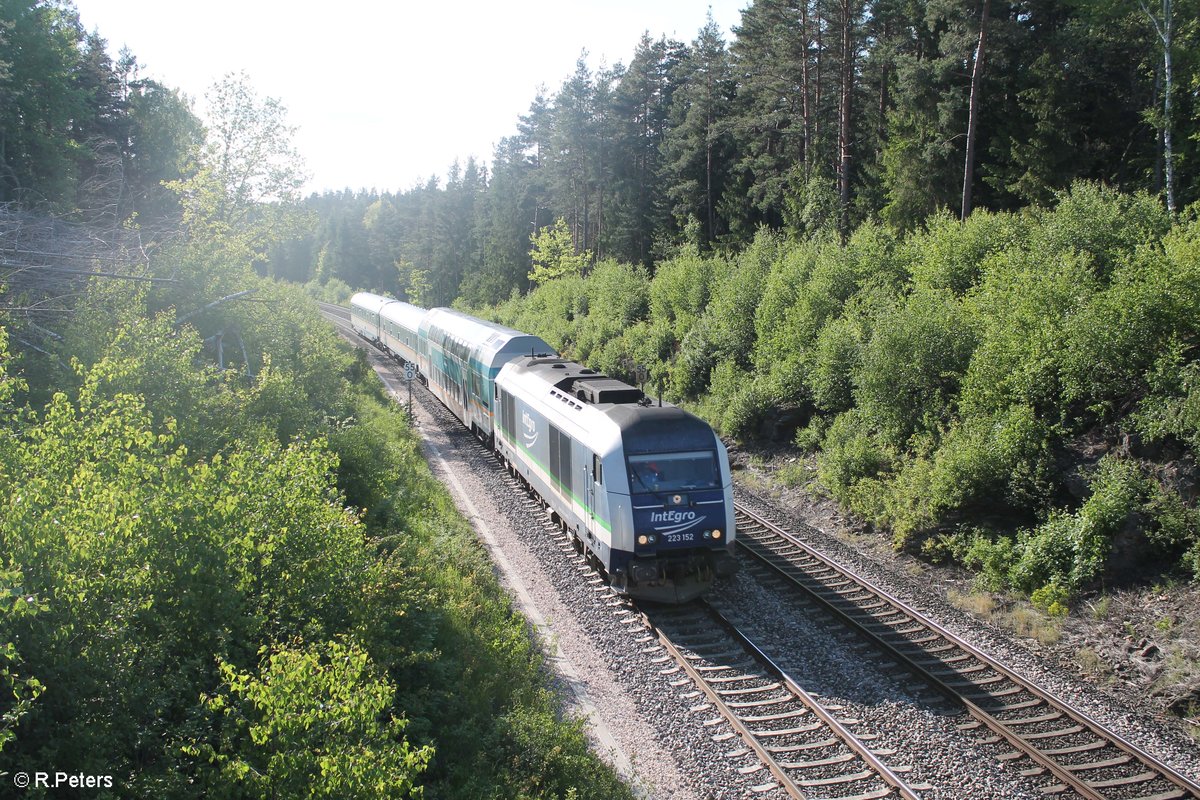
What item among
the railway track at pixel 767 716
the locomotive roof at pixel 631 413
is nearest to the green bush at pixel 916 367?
the locomotive roof at pixel 631 413

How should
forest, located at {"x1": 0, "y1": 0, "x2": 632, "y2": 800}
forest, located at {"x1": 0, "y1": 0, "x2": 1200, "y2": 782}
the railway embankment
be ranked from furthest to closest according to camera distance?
1. the railway embankment
2. forest, located at {"x1": 0, "y1": 0, "x2": 1200, "y2": 782}
3. forest, located at {"x1": 0, "y1": 0, "x2": 632, "y2": 800}

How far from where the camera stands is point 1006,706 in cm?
983

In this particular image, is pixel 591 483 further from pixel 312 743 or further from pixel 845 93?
pixel 845 93

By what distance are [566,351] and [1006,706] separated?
1210 inches

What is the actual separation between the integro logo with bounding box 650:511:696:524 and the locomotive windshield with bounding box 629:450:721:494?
36 cm

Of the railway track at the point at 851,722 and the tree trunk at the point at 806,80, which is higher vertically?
the tree trunk at the point at 806,80

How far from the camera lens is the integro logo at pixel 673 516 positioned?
12141mm

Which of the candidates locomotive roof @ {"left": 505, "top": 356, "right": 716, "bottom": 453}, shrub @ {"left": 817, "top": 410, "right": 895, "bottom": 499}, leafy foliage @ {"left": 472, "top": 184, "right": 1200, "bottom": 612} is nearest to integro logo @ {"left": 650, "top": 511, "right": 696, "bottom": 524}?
locomotive roof @ {"left": 505, "top": 356, "right": 716, "bottom": 453}

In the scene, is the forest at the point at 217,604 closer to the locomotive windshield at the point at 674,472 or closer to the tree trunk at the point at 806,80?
the locomotive windshield at the point at 674,472

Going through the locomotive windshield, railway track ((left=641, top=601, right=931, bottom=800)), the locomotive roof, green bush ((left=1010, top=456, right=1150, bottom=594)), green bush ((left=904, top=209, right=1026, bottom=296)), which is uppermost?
green bush ((left=904, top=209, right=1026, bottom=296))

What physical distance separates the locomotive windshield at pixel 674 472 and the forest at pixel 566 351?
3008 mm

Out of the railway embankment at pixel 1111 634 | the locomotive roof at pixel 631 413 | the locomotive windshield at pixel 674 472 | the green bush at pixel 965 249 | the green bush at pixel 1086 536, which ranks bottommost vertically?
the railway embankment at pixel 1111 634

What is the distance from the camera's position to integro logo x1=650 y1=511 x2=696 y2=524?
39.8 ft

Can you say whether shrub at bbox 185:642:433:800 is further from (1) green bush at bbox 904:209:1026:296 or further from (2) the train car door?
(1) green bush at bbox 904:209:1026:296
